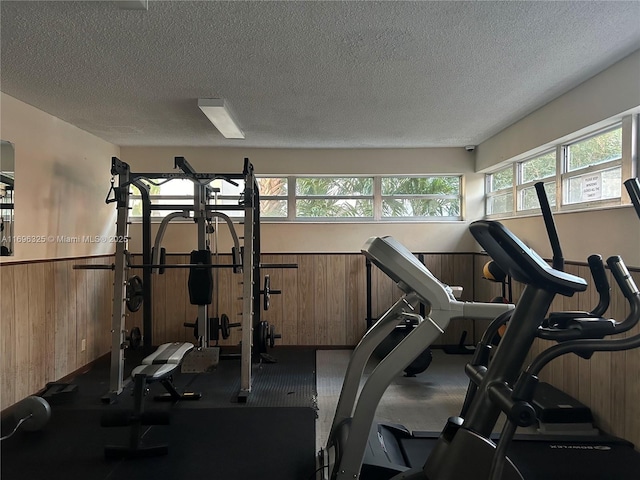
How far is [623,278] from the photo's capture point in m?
1.40

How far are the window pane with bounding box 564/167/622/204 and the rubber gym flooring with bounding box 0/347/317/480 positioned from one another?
2.55 meters

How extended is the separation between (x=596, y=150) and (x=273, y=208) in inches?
127

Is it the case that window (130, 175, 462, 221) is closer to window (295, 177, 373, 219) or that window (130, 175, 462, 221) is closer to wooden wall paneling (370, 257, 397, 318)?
→ window (295, 177, 373, 219)

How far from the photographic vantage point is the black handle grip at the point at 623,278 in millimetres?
1373

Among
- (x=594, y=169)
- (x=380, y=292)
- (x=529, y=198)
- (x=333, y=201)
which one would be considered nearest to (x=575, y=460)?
(x=594, y=169)

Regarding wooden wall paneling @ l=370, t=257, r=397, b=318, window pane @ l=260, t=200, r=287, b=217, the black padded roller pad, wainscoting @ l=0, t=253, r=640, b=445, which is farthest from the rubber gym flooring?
window pane @ l=260, t=200, r=287, b=217

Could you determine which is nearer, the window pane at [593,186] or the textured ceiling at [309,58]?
the textured ceiling at [309,58]

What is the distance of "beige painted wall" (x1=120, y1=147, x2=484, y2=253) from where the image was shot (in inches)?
186

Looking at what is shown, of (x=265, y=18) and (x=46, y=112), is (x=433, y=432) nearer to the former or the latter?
(x=265, y=18)

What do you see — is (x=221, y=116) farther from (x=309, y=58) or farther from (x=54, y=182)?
(x=54, y=182)

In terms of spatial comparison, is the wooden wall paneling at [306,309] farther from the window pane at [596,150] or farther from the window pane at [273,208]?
the window pane at [596,150]

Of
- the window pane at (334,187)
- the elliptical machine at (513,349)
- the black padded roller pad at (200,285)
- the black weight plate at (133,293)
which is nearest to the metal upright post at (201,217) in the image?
the black padded roller pad at (200,285)

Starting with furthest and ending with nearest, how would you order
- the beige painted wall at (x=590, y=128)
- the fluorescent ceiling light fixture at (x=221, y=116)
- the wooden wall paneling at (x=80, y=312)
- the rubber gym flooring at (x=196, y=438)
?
the wooden wall paneling at (x=80, y=312)
the fluorescent ceiling light fixture at (x=221, y=116)
the beige painted wall at (x=590, y=128)
the rubber gym flooring at (x=196, y=438)

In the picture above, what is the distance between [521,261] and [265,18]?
5.13ft
